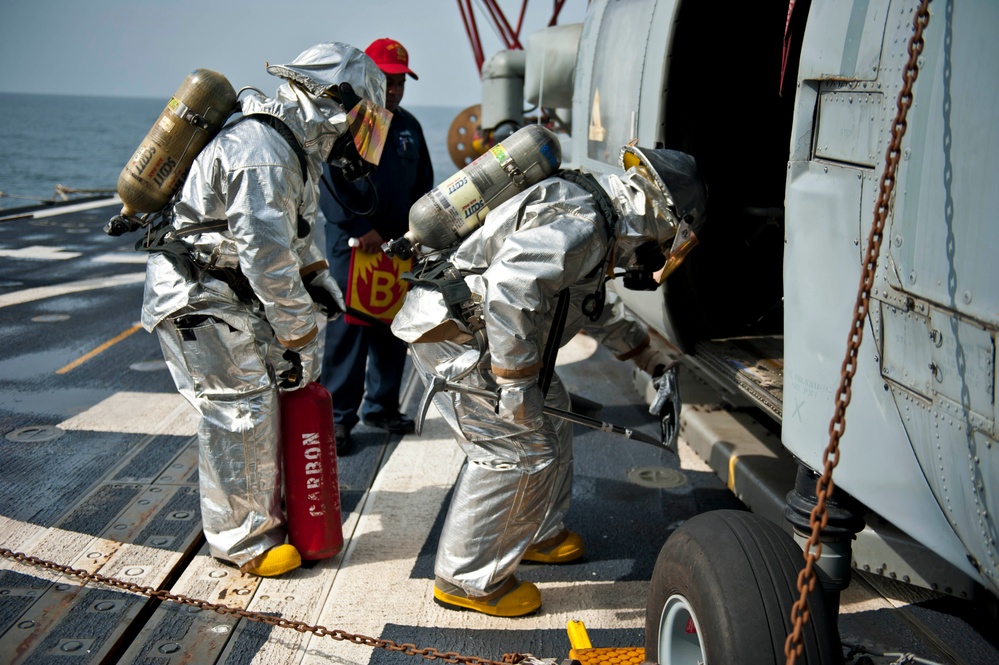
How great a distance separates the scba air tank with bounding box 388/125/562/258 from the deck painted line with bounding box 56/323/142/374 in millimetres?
4004

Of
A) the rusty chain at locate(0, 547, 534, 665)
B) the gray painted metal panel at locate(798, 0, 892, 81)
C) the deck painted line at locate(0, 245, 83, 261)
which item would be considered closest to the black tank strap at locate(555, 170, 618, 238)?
the gray painted metal panel at locate(798, 0, 892, 81)

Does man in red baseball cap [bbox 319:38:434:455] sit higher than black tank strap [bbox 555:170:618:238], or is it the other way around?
black tank strap [bbox 555:170:618:238]

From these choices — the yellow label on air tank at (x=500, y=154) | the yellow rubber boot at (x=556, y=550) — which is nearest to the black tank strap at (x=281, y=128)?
the yellow label on air tank at (x=500, y=154)

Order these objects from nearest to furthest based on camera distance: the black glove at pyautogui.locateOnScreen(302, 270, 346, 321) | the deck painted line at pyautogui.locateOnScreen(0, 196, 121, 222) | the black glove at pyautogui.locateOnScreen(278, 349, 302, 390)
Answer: the black glove at pyautogui.locateOnScreen(278, 349, 302, 390) → the black glove at pyautogui.locateOnScreen(302, 270, 346, 321) → the deck painted line at pyautogui.locateOnScreen(0, 196, 121, 222)

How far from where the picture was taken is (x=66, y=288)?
8648 millimetres

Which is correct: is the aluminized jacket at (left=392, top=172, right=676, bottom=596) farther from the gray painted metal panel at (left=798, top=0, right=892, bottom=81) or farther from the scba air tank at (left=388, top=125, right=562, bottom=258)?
the gray painted metal panel at (left=798, top=0, right=892, bottom=81)

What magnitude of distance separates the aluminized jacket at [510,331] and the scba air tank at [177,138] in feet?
3.52

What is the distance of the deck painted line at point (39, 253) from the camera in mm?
9859

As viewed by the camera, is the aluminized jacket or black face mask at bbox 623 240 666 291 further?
black face mask at bbox 623 240 666 291

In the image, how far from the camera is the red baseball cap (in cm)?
521

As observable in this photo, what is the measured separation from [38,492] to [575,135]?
3597 mm

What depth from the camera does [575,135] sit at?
18.5 feet

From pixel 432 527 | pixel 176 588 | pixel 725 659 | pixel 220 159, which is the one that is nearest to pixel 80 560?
pixel 176 588

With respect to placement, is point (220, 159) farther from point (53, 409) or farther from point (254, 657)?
point (53, 409)
